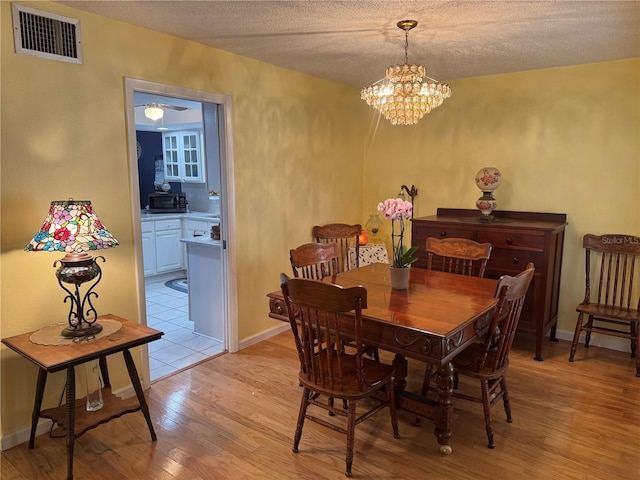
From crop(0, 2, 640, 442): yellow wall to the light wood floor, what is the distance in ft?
1.39

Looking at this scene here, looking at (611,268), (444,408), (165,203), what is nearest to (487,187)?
(611,268)

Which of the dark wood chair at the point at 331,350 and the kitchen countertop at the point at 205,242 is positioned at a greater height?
the kitchen countertop at the point at 205,242

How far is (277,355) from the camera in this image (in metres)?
3.61

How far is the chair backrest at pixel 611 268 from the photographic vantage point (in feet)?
11.6

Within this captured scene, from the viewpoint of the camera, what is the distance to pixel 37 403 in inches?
92.0

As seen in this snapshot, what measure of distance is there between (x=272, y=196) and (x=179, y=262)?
3038mm

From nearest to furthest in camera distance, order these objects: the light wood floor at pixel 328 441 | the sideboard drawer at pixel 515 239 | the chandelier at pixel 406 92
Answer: the light wood floor at pixel 328 441, the chandelier at pixel 406 92, the sideboard drawer at pixel 515 239

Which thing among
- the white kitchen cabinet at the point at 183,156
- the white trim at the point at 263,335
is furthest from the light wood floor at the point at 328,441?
the white kitchen cabinet at the point at 183,156

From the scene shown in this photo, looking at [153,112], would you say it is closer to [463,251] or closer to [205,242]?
[205,242]

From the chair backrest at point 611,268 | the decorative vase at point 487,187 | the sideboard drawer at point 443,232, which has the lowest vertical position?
the chair backrest at point 611,268

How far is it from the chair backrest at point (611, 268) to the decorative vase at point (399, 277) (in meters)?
1.95

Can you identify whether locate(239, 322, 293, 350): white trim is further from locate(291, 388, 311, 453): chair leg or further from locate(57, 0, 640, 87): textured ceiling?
locate(57, 0, 640, 87): textured ceiling

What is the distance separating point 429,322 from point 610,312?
218 cm

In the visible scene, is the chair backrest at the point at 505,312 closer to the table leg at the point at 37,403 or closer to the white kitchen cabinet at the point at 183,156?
the table leg at the point at 37,403
